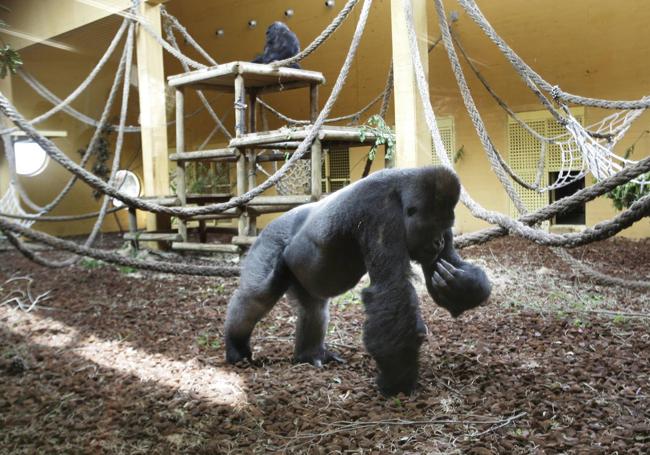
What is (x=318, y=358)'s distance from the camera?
3.17 meters

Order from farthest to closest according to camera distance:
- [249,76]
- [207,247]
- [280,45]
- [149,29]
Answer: [149,29]
[280,45]
[207,247]
[249,76]

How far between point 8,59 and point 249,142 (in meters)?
2.58

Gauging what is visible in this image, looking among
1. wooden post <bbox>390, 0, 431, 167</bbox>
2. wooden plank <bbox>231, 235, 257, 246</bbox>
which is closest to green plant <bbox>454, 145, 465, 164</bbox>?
wooden post <bbox>390, 0, 431, 167</bbox>

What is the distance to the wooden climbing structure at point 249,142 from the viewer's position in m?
5.32

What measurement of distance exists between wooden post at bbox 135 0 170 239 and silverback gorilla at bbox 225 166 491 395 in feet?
14.9

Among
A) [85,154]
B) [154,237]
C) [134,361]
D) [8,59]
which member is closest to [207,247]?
[154,237]

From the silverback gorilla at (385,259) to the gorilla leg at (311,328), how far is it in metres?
0.16

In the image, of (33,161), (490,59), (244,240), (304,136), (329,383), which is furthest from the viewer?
(490,59)

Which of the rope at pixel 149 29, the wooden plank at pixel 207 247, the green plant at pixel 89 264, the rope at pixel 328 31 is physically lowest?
the green plant at pixel 89 264

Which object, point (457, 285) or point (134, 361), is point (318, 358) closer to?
point (457, 285)

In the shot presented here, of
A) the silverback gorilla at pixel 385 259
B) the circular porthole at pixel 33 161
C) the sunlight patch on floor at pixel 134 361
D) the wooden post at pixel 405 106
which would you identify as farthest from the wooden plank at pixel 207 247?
the silverback gorilla at pixel 385 259

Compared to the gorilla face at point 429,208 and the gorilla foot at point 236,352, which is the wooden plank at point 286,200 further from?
the gorilla face at point 429,208

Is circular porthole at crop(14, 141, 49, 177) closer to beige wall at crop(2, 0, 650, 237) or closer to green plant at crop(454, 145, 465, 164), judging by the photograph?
beige wall at crop(2, 0, 650, 237)

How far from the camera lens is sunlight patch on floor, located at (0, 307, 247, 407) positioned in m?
2.81
